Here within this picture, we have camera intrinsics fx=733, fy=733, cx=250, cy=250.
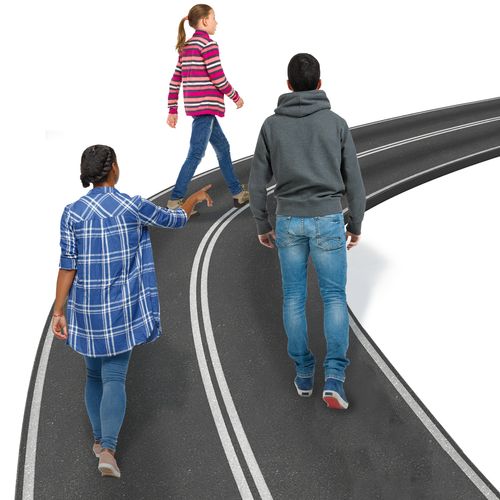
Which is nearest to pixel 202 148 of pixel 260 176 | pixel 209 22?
pixel 209 22

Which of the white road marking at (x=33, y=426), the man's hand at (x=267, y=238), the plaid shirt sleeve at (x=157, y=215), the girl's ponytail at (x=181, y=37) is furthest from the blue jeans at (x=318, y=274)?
the girl's ponytail at (x=181, y=37)

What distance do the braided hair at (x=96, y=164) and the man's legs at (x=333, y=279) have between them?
180cm

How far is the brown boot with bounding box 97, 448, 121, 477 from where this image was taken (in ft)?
19.2

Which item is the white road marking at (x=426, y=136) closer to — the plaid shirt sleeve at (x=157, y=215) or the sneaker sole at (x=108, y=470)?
the plaid shirt sleeve at (x=157, y=215)

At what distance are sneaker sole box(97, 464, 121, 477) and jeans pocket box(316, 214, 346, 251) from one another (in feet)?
8.19

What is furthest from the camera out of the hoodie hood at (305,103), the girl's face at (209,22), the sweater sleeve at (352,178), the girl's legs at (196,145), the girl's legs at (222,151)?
the girl's legs at (222,151)

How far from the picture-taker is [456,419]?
670 cm

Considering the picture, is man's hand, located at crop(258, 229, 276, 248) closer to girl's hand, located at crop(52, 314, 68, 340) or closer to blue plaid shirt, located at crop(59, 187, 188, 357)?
blue plaid shirt, located at crop(59, 187, 188, 357)

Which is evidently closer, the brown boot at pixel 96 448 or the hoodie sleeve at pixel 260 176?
the brown boot at pixel 96 448

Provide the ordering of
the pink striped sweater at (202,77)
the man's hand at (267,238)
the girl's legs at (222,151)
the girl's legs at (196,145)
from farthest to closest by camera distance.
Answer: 1. the girl's legs at (222,151)
2. the girl's legs at (196,145)
3. the pink striped sweater at (202,77)
4. the man's hand at (267,238)

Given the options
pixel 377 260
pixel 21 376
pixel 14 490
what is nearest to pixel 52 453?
pixel 14 490

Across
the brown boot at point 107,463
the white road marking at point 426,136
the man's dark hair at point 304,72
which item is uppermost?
the man's dark hair at point 304,72

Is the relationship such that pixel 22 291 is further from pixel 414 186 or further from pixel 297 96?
pixel 414 186

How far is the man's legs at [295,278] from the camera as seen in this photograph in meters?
6.31
